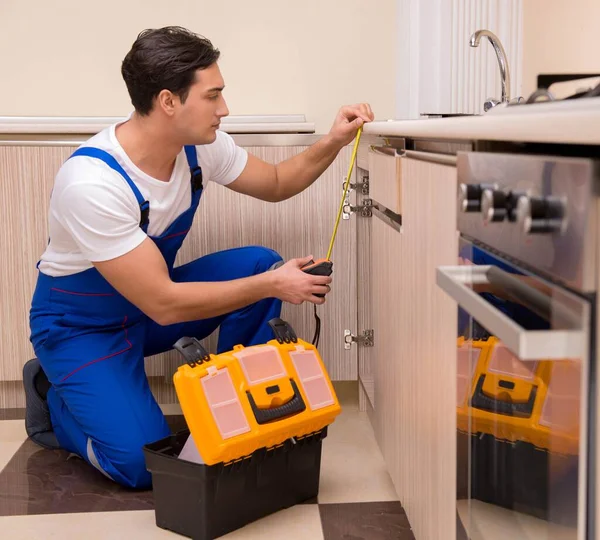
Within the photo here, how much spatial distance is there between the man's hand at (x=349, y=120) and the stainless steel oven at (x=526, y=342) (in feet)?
3.25

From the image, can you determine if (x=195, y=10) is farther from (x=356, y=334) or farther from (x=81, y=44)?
(x=356, y=334)

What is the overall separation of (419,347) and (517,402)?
56cm

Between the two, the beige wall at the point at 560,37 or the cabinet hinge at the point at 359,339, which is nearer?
the cabinet hinge at the point at 359,339

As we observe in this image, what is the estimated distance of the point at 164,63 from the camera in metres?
2.00

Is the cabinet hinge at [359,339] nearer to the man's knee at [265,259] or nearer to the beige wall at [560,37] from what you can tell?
the man's knee at [265,259]

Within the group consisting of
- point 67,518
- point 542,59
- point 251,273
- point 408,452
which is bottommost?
point 67,518

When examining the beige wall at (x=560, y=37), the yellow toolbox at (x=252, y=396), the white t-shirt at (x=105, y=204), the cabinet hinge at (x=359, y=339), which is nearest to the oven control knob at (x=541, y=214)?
the yellow toolbox at (x=252, y=396)

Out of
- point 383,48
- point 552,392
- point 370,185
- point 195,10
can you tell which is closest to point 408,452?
point 370,185

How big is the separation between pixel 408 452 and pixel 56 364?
959 millimetres

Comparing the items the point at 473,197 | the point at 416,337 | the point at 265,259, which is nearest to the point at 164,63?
the point at 265,259

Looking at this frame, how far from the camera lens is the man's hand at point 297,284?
194 cm

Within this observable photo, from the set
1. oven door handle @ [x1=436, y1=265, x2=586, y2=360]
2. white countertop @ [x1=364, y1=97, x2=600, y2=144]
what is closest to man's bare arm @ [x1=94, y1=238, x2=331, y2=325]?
white countertop @ [x1=364, y1=97, x2=600, y2=144]

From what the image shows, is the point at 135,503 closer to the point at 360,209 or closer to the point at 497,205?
the point at 360,209

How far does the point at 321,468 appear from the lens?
2154 mm
